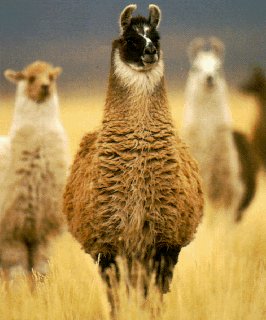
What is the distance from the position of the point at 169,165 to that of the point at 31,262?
1.20 meters

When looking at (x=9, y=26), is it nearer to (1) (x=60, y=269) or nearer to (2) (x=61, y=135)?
(2) (x=61, y=135)

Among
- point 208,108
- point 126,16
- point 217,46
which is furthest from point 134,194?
point 208,108

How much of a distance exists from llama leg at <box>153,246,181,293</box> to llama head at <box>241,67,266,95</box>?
5.42ft

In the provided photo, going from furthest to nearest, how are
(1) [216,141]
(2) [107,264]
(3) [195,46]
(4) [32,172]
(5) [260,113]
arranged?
(5) [260,113]
(1) [216,141]
(3) [195,46]
(4) [32,172]
(2) [107,264]

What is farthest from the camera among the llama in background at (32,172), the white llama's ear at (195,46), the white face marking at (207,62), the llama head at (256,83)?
the llama head at (256,83)

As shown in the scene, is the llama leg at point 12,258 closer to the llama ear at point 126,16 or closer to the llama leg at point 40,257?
the llama leg at point 40,257

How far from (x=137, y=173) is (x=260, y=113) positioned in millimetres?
1926

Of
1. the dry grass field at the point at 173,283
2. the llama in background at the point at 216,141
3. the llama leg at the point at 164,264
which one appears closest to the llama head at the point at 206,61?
the llama in background at the point at 216,141

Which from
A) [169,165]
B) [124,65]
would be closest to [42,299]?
[169,165]

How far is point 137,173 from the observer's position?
9.88 ft

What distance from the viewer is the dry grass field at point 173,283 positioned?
3096 mm

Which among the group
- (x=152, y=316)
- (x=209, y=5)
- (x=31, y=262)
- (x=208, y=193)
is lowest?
(x=152, y=316)

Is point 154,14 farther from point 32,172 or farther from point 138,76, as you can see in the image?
point 32,172

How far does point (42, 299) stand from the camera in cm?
330
